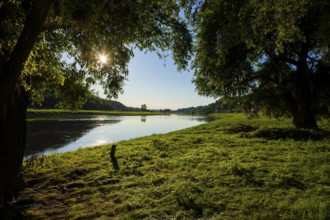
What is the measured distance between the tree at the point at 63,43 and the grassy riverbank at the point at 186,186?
202 centimetres

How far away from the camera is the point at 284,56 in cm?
2203

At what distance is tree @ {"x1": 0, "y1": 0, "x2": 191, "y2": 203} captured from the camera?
642 cm

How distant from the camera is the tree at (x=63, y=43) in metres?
6.42

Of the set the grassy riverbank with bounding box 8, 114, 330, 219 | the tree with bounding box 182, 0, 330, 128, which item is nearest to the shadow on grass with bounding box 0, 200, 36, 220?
the grassy riverbank with bounding box 8, 114, 330, 219

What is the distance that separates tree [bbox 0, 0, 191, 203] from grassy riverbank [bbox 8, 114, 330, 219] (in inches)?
79.7

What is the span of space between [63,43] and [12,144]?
458 centimetres

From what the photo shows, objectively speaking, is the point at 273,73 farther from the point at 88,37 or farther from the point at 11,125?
the point at 11,125

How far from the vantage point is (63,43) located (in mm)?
11250

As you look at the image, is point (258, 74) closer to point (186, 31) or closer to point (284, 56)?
point (284, 56)

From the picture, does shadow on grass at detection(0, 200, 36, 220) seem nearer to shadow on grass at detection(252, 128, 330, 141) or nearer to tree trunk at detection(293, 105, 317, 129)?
shadow on grass at detection(252, 128, 330, 141)

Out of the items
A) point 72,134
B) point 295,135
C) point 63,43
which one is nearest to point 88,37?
point 63,43

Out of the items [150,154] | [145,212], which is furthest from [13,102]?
[150,154]

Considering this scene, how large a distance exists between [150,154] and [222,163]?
4.49m

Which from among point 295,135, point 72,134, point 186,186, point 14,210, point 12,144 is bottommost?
point 72,134
